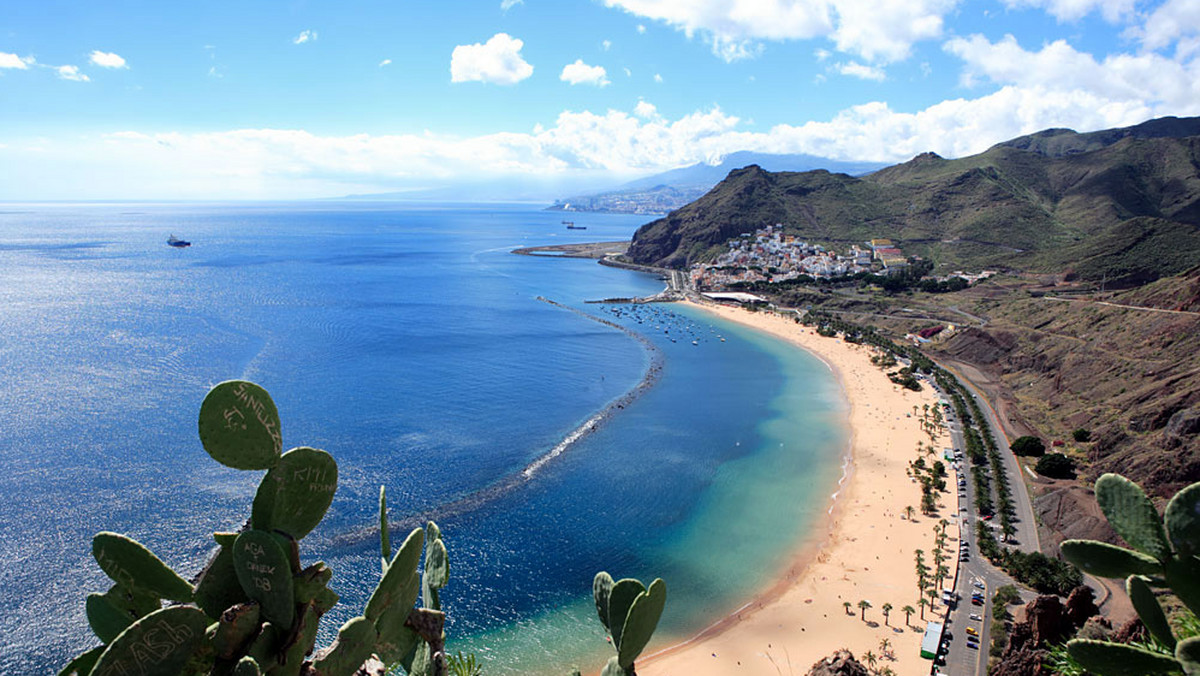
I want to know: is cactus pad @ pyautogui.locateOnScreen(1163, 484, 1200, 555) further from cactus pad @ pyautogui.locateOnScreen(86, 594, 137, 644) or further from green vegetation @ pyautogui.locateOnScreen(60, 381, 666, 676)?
cactus pad @ pyautogui.locateOnScreen(86, 594, 137, 644)

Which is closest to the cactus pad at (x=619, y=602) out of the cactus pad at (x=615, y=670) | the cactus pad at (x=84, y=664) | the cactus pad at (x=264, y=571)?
the cactus pad at (x=615, y=670)

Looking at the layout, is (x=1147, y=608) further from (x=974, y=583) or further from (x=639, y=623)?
(x=974, y=583)

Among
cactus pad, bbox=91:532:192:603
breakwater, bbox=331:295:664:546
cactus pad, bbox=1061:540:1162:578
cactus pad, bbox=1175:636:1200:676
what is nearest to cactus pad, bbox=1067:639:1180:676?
cactus pad, bbox=1175:636:1200:676

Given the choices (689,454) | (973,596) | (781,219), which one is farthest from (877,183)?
(973,596)

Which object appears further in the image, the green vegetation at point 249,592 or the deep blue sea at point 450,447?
the deep blue sea at point 450,447

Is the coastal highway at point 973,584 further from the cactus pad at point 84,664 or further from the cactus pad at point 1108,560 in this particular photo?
the cactus pad at point 84,664

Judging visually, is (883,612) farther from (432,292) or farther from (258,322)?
(432,292)

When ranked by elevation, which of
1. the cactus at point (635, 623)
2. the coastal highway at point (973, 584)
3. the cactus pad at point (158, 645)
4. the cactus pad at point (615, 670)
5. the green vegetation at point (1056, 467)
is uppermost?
the cactus pad at point (158, 645)
